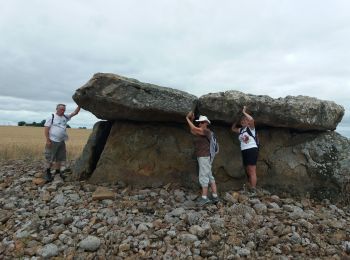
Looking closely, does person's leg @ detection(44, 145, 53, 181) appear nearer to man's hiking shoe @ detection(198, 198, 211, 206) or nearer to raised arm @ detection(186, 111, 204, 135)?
raised arm @ detection(186, 111, 204, 135)

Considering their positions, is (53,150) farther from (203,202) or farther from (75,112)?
(203,202)

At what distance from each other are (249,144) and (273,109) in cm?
115

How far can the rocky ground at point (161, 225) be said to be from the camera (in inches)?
307

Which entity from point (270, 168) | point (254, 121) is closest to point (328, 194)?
point (270, 168)

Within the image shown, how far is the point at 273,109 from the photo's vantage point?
425 inches

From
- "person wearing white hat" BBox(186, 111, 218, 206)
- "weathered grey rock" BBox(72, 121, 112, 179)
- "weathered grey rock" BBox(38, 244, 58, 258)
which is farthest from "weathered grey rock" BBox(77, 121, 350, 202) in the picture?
"weathered grey rock" BBox(38, 244, 58, 258)

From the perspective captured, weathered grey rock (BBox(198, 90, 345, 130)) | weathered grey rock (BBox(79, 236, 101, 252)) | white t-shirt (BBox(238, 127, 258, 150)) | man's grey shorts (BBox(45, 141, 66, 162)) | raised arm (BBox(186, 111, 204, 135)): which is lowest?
weathered grey rock (BBox(79, 236, 101, 252))

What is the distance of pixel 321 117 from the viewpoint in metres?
11.2

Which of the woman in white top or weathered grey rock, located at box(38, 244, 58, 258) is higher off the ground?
the woman in white top

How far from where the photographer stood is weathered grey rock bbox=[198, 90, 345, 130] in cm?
1066

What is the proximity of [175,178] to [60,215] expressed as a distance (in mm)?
3292

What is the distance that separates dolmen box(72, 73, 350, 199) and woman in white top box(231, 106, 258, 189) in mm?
356

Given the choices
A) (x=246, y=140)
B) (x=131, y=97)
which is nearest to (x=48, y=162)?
(x=131, y=97)

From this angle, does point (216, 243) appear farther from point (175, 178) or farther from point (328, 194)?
point (328, 194)
